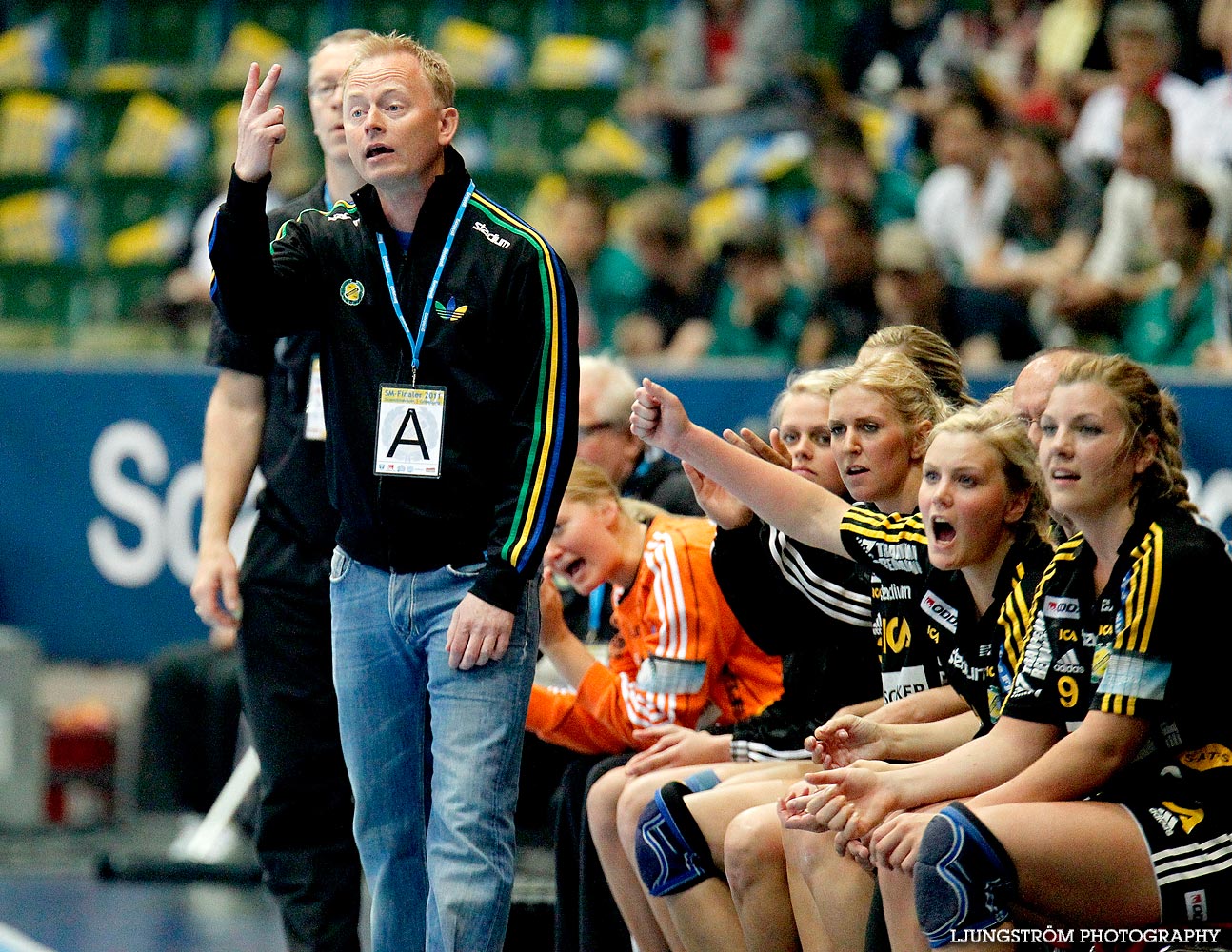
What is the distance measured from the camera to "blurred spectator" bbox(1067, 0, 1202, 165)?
741 centimetres

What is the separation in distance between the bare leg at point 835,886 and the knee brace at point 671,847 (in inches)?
12.1

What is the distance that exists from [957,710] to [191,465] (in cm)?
440

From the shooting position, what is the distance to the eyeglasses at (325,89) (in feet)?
12.6

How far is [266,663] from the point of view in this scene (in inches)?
154

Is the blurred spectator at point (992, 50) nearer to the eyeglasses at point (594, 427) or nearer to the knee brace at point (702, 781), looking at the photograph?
the eyeglasses at point (594, 427)

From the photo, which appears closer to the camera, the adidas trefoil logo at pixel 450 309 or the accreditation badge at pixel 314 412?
the adidas trefoil logo at pixel 450 309

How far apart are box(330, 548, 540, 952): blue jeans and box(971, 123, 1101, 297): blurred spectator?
4.41 meters

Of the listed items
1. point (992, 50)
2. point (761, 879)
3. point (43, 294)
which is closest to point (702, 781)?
point (761, 879)

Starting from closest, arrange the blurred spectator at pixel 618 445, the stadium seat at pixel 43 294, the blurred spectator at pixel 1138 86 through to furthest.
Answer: the blurred spectator at pixel 618 445 → the blurred spectator at pixel 1138 86 → the stadium seat at pixel 43 294

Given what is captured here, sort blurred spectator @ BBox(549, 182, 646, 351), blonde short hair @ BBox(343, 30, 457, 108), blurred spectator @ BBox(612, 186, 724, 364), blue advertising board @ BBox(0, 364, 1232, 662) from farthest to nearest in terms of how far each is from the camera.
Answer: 1. blurred spectator @ BBox(549, 182, 646, 351)
2. blurred spectator @ BBox(612, 186, 724, 364)
3. blue advertising board @ BBox(0, 364, 1232, 662)
4. blonde short hair @ BBox(343, 30, 457, 108)

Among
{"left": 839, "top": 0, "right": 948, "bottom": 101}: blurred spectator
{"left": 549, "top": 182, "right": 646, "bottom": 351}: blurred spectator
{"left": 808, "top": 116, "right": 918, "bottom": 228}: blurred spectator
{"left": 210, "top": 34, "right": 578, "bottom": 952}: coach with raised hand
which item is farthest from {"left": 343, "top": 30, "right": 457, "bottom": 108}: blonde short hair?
{"left": 839, "top": 0, "right": 948, "bottom": 101}: blurred spectator

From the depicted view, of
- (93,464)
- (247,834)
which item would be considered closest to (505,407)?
(247,834)

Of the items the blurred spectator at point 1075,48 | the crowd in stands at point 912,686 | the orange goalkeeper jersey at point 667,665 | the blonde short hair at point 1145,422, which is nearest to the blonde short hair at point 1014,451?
the crowd in stands at point 912,686

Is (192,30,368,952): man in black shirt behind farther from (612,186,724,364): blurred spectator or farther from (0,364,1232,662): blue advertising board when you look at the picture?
(612,186,724,364): blurred spectator
